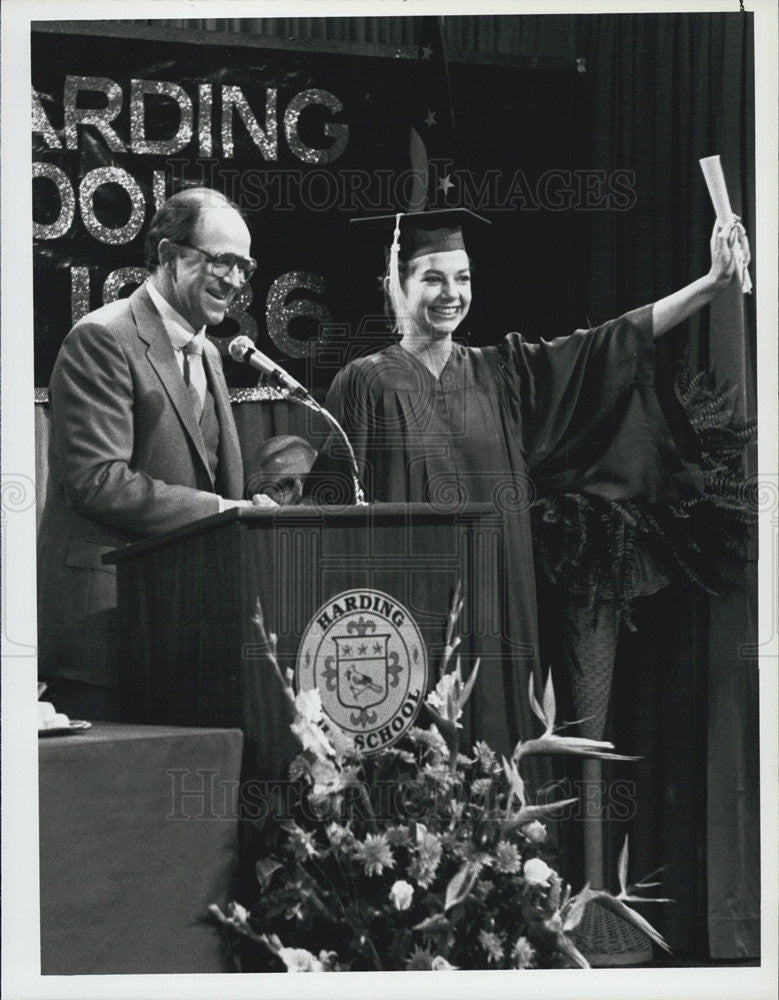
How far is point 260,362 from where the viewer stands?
4414 millimetres

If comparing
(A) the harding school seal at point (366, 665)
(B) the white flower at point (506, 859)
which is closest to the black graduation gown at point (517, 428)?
(A) the harding school seal at point (366, 665)

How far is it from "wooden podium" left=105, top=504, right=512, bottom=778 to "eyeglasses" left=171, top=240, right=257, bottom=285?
80cm

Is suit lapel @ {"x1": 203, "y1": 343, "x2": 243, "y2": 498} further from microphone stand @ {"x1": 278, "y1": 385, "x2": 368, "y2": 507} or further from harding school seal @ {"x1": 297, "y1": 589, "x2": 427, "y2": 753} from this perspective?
harding school seal @ {"x1": 297, "y1": 589, "x2": 427, "y2": 753}

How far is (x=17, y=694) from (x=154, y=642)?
49cm

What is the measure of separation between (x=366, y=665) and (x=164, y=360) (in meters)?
1.14

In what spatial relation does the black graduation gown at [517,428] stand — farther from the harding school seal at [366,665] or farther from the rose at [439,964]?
the rose at [439,964]

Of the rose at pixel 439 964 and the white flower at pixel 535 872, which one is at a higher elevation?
A: the white flower at pixel 535 872

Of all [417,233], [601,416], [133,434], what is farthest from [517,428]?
[133,434]

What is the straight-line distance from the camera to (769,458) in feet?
14.7

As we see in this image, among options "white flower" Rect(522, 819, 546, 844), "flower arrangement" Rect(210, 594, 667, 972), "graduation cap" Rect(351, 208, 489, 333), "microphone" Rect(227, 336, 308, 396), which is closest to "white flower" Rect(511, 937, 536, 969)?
"flower arrangement" Rect(210, 594, 667, 972)

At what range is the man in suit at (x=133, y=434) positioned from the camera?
437cm

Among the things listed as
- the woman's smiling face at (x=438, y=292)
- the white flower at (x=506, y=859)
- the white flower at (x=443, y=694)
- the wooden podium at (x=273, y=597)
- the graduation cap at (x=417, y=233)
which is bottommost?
the white flower at (x=506, y=859)

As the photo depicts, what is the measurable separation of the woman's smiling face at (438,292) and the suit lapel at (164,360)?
745 mm

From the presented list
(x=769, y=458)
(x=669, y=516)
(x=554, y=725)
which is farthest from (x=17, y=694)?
(x=769, y=458)
